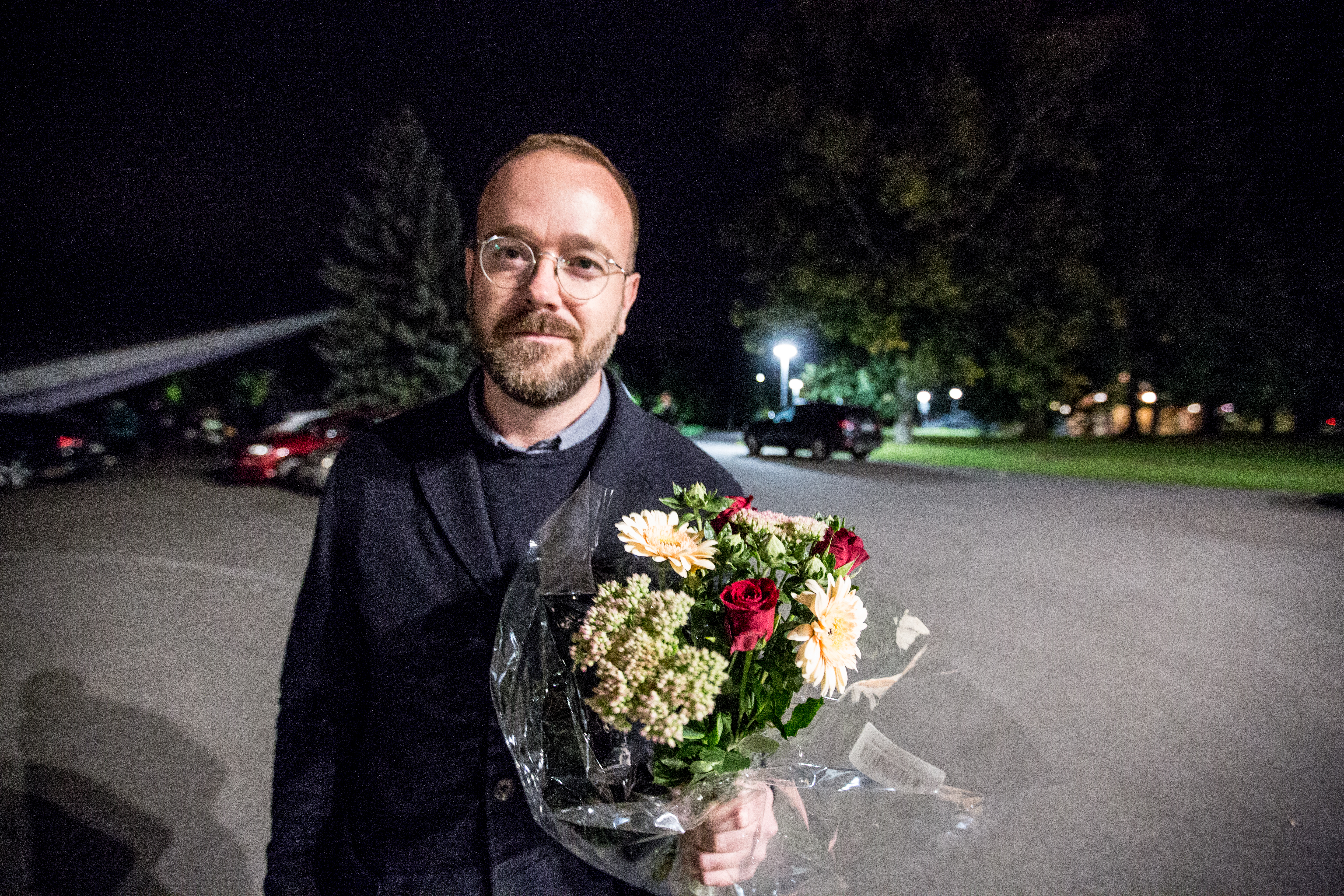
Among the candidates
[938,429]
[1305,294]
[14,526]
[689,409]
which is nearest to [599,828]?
[14,526]

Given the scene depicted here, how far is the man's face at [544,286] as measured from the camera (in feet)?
4.94

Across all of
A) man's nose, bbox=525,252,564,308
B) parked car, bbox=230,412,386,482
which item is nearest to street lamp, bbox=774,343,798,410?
parked car, bbox=230,412,386,482

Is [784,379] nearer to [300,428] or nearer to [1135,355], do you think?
[300,428]

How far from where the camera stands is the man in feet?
4.80

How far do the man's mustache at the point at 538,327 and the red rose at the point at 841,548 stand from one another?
752 millimetres

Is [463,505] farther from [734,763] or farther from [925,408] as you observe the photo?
[925,408]

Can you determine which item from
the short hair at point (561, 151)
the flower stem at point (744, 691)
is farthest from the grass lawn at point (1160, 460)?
the flower stem at point (744, 691)

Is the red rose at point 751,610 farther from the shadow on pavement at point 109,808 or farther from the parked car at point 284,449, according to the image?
the parked car at point 284,449

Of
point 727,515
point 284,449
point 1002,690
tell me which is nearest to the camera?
point 727,515

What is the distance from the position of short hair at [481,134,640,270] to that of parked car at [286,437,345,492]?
11842 mm

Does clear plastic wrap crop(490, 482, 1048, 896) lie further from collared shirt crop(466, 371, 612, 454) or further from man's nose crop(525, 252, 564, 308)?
man's nose crop(525, 252, 564, 308)

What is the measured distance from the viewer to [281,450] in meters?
13.6

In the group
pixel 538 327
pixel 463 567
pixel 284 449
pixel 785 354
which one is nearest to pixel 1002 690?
pixel 463 567

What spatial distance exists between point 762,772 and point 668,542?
17.4 inches
